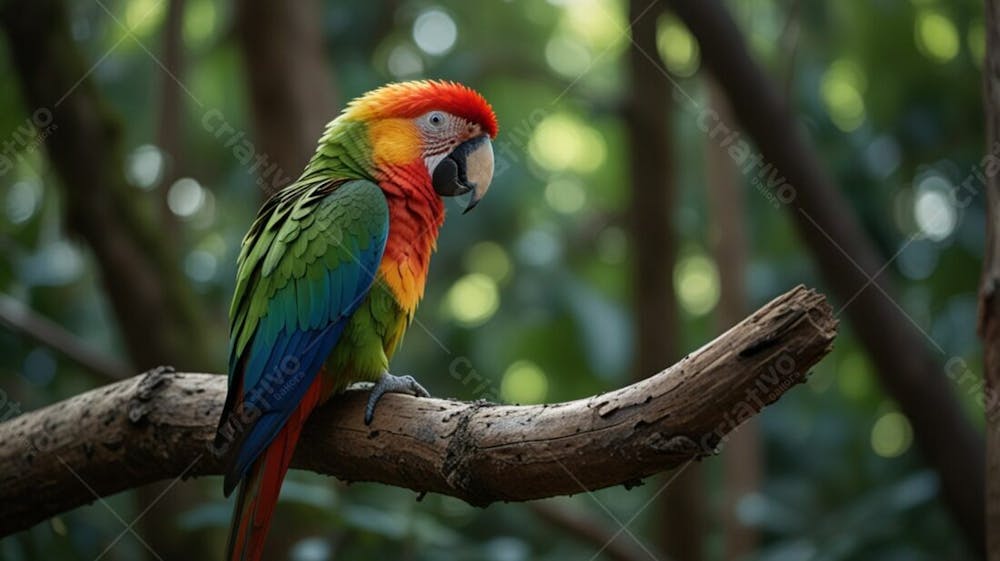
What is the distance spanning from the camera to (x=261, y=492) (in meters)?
2.31

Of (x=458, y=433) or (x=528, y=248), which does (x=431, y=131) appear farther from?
(x=528, y=248)

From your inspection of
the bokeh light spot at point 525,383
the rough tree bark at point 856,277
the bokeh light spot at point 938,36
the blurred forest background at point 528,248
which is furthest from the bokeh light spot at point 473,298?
the bokeh light spot at point 938,36

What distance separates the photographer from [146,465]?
2588mm

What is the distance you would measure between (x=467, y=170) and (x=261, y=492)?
3.54 ft

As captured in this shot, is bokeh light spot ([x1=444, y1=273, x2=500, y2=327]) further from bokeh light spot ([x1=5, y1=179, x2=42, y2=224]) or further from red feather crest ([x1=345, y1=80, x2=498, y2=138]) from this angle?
red feather crest ([x1=345, y1=80, x2=498, y2=138])

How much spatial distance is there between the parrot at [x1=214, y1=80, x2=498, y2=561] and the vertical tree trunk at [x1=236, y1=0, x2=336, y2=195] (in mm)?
1576

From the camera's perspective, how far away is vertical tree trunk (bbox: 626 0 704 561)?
4.59 metres

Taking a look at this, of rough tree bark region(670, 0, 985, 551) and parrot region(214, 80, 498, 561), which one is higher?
rough tree bark region(670, 0, 985, 551)

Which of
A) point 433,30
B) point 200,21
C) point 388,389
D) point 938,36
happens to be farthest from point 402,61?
point 388,389

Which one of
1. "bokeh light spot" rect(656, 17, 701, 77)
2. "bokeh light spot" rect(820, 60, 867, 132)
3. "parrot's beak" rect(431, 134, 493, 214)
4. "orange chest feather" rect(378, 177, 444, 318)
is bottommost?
"orange chest feather" rect(378, 177, 444, 318)

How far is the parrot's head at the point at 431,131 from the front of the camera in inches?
109

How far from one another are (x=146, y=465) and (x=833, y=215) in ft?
8.71

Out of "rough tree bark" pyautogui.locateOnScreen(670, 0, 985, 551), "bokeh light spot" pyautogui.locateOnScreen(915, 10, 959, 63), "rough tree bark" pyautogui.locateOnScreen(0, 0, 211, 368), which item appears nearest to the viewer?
"rough tree bark" pyautogui.locateOnScreen(0, 0, 211, 368)

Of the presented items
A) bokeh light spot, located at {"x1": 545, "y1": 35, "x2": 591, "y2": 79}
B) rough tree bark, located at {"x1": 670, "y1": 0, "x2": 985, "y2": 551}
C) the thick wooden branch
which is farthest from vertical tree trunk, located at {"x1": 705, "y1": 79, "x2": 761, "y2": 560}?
the thick wooden branch
